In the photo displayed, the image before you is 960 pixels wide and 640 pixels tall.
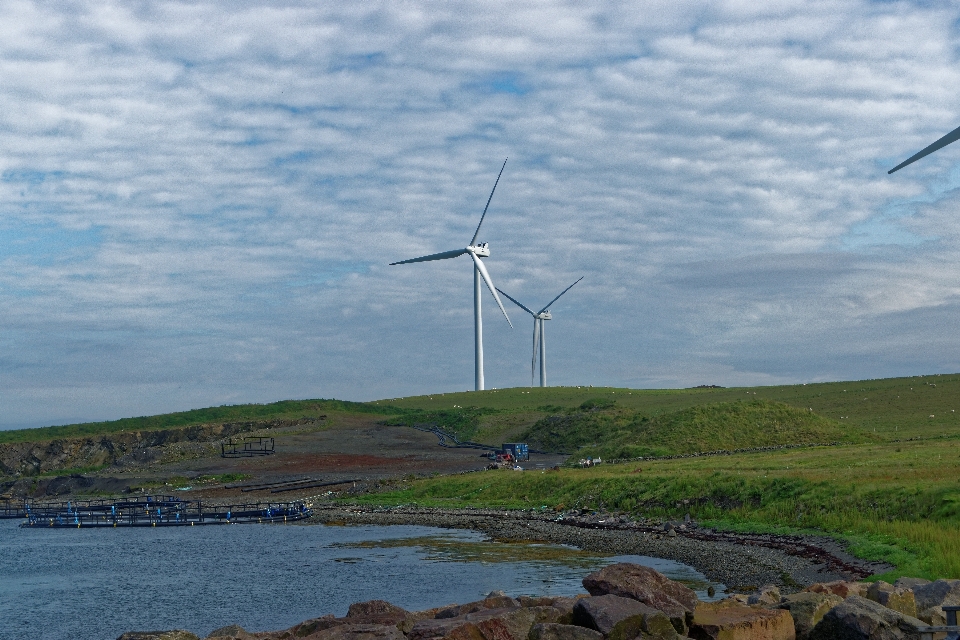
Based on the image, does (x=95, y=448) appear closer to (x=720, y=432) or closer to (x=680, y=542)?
(x=720, y=432)

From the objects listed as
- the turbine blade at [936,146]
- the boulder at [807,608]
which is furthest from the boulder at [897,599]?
the turbine blade at [936,146]

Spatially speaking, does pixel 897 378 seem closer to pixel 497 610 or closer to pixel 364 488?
pixel 364 488

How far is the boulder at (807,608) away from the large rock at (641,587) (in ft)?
7.38

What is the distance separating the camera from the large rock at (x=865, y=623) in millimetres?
20094

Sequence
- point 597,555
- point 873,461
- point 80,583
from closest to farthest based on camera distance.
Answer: point 597,555 → point 80,583 → point 873,461

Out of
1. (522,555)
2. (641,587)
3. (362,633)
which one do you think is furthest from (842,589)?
(522,555)

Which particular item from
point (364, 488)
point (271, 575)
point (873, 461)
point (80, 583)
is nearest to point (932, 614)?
point (271, 575)

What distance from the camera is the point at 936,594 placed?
23.4m

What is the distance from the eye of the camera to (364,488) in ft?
274

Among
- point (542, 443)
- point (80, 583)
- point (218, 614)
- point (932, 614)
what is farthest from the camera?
Result: point (542, 443)

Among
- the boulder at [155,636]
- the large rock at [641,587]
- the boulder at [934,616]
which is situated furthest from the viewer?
the large rock at [641,587]

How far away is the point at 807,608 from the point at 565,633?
5.79 m

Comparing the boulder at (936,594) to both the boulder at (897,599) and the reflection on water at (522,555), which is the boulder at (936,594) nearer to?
the boulder at (897,599)

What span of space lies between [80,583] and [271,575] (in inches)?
401
